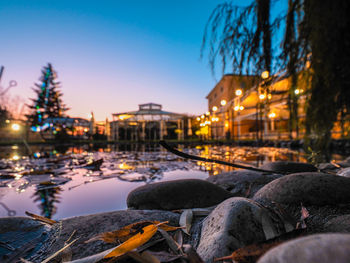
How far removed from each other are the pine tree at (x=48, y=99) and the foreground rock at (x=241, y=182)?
38346mm

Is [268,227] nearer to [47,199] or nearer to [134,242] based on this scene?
[134,242]

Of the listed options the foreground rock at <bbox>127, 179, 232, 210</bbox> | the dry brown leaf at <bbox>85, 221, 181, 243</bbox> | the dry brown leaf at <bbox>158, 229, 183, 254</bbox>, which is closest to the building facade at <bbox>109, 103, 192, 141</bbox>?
the foreground rock at <bbox>127, 179, 232, 210</bbox>

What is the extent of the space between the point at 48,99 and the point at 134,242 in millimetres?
42222

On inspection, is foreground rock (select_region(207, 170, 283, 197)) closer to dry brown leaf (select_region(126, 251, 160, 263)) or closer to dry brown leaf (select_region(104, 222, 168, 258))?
dry brown leaf (select_region(104, 222, 168, 258))

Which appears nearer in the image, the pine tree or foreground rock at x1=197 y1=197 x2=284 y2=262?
foreground rock at x1=197 y1=197 x2=284 y2=262

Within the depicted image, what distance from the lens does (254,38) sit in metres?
1.94

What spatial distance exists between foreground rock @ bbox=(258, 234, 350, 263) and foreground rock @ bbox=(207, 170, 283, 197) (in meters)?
1.46

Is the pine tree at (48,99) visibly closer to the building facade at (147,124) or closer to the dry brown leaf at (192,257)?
the building facade at (147,124)

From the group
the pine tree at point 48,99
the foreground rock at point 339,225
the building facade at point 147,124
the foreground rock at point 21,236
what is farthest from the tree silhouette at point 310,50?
the pine tree at point 48,99

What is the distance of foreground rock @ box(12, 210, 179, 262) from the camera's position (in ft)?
2.73

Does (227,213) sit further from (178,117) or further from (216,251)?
(178,117)

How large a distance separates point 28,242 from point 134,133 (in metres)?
23.8

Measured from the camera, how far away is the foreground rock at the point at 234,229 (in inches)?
26.9

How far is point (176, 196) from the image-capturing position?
1.51 metres
